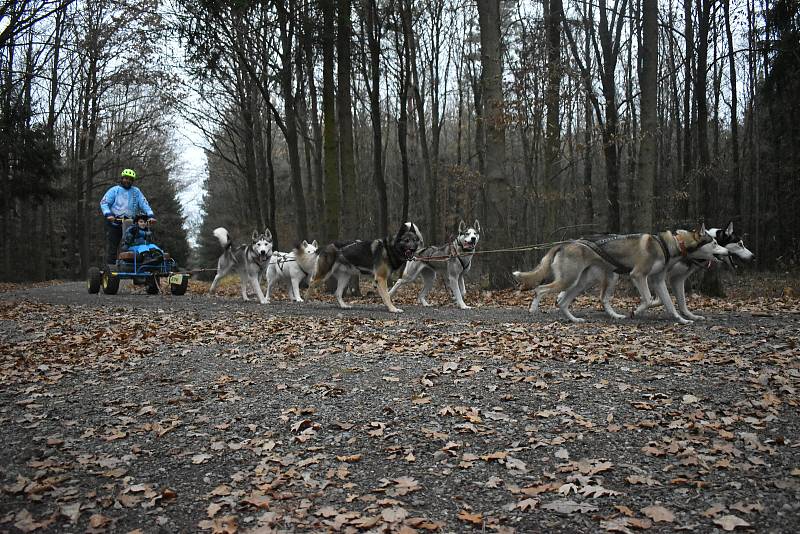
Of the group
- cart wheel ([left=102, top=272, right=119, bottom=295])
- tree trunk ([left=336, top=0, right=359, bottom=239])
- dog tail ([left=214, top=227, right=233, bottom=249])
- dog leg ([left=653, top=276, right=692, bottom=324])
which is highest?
tree trunk ([left=336, top=0, right=359, bottom=239])

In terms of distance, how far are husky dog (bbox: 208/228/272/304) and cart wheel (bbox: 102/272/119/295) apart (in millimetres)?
2279

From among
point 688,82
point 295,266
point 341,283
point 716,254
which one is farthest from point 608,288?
point 688,82

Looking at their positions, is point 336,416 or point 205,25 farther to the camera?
point 205,25

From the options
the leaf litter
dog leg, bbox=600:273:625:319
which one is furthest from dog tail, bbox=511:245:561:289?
the leaf litter

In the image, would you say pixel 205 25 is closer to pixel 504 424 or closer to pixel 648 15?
pixel 648 15

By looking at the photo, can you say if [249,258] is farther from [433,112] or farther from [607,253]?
[433,112]

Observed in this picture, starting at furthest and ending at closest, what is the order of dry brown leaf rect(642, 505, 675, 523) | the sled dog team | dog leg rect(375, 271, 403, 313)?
dog leg rect(375, 271, 403, 313), the sled dog team, dry brown leaf rect(642, 505, 675, 523)

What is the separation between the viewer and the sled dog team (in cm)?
952

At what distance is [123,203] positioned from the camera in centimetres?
1373

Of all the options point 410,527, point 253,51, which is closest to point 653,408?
point 410,527

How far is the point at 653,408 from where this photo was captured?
16.9 feet

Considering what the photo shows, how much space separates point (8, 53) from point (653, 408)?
2361cm

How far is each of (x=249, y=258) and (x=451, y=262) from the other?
444 cm

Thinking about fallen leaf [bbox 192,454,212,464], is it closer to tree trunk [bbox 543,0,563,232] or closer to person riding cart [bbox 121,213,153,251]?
→ person riding cart [bbox 121,213,153,251]
